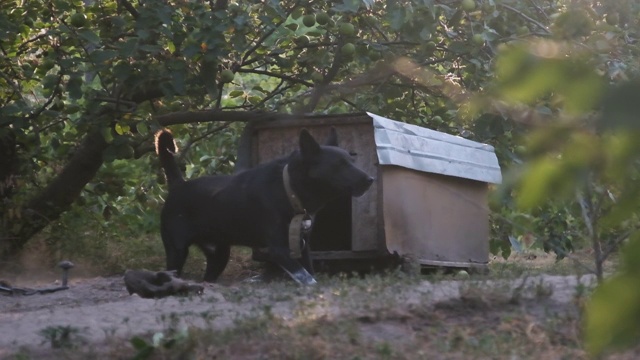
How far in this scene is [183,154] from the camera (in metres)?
9.31

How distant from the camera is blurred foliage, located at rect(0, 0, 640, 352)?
7.29m

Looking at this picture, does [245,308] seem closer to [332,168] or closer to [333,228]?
[332,168]

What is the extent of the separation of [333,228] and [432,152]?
1365mm

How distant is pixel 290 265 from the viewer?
7227mm

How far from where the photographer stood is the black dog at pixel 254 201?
741 cm

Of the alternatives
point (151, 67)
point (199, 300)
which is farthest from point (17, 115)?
point (199, 300)

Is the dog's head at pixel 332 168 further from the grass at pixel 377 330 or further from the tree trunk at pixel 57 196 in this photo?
the grass at pixel 377 330

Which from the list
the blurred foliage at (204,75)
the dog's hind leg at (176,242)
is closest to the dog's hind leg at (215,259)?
the dog's hind leg at (176,242)

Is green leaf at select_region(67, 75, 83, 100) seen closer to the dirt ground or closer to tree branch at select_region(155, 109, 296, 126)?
tree branch at select_region(155, 109, 296, 126)

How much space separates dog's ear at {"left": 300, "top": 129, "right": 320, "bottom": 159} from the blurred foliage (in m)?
0.78

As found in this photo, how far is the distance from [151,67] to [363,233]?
2.02 m

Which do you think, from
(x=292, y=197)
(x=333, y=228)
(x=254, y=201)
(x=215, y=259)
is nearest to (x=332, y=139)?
(x=292, y=197)

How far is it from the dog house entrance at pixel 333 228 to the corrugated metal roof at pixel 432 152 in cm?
107

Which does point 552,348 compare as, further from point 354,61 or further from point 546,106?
point 354,61
